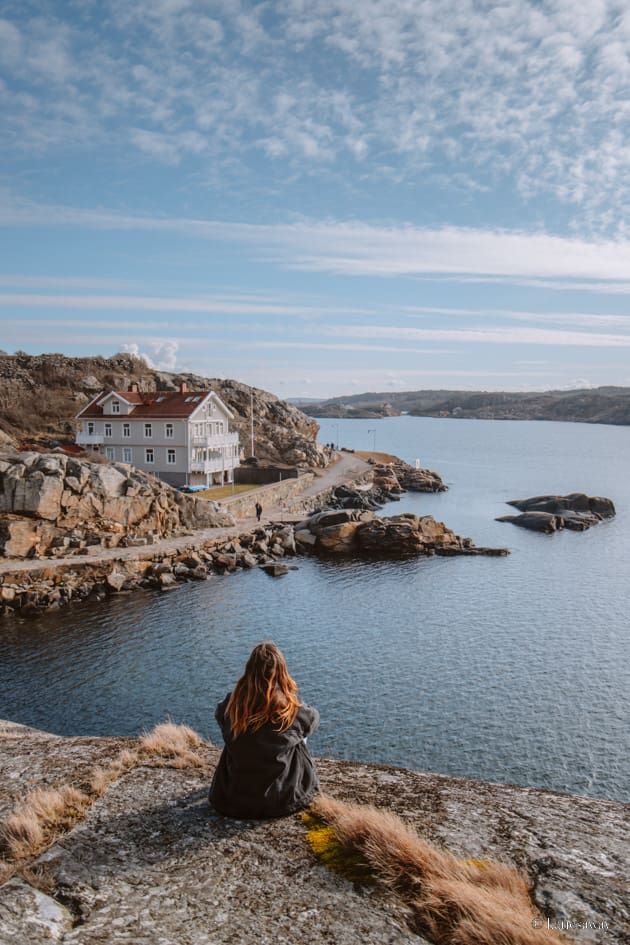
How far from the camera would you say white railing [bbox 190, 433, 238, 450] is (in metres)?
62.3

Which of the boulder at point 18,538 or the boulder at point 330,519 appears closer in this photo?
the boulder at point 18,538

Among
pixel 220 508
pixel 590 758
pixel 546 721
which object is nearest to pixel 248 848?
pixel 590 758

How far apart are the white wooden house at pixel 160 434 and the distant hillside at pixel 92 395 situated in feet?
30.3

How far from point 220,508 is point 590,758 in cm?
3682

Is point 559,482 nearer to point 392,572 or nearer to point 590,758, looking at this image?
point 392,572

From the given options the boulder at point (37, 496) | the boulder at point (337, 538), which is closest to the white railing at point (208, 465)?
the boulder at point (337, 538)

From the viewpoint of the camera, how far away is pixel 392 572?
47406mm

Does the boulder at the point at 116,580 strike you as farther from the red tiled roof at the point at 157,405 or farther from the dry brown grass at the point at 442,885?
the dry brown grass at the point at 442,885

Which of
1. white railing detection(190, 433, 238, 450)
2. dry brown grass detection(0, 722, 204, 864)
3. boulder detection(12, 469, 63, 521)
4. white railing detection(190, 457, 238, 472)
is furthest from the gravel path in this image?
dry brown grass detection(0, 722, 204, 864)

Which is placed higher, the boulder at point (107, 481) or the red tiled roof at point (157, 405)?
the red tiled roof at point (157, 405)

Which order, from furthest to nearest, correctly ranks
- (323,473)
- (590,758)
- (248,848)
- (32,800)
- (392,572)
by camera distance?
(323,473)
(392,572)
(590,758)
(32,800)
(248,848)

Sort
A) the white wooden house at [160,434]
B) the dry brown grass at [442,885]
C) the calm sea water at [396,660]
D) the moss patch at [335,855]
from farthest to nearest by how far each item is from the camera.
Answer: the white wooden house at [160,434]
the calm sea water at [396,660]
the moss patch at [335,855]
the dry brown grass at [442,885]

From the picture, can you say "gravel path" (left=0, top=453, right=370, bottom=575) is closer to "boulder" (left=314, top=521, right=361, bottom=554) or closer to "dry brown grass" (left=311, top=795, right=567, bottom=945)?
"boulder" (left=314, top=521, right=361, bottom=554)

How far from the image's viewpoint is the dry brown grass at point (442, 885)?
5352 millimetres
